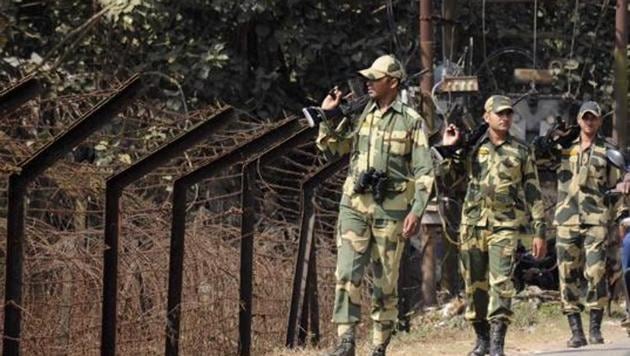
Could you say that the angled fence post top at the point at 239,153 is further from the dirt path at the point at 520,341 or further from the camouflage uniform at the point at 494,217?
the dirt path at the point at 520,341

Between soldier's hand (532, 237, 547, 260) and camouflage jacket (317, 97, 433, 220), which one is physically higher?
camouflage jacket (317, 97, 433, 220)

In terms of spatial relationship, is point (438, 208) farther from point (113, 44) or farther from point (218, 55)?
point (113, 44)

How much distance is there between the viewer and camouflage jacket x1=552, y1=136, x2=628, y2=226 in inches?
470

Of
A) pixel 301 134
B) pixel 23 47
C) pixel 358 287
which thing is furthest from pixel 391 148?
pixel 23 47

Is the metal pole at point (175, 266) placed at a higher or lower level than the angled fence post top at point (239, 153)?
lower

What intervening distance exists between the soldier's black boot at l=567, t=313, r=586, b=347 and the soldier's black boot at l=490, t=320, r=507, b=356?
65.1 inches

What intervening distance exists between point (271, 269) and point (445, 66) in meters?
4.67

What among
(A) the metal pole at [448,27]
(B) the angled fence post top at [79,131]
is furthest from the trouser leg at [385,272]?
(A) the metal pole at [448,27]

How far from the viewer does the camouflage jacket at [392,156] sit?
910 centimetres

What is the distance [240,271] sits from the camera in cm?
1051

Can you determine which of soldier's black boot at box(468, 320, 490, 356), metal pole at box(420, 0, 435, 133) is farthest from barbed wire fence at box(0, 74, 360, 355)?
metal pole at box(420, 0, 435, 133)

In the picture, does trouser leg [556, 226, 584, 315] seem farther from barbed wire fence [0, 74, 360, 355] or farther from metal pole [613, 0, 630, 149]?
metal pole [613, 0, 630, 149]

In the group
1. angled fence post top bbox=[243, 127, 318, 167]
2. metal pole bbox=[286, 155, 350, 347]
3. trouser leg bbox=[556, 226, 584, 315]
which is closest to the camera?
angled fence post top bbox=[243, 127, 318, 167]

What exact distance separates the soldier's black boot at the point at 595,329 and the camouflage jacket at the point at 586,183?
757mm
